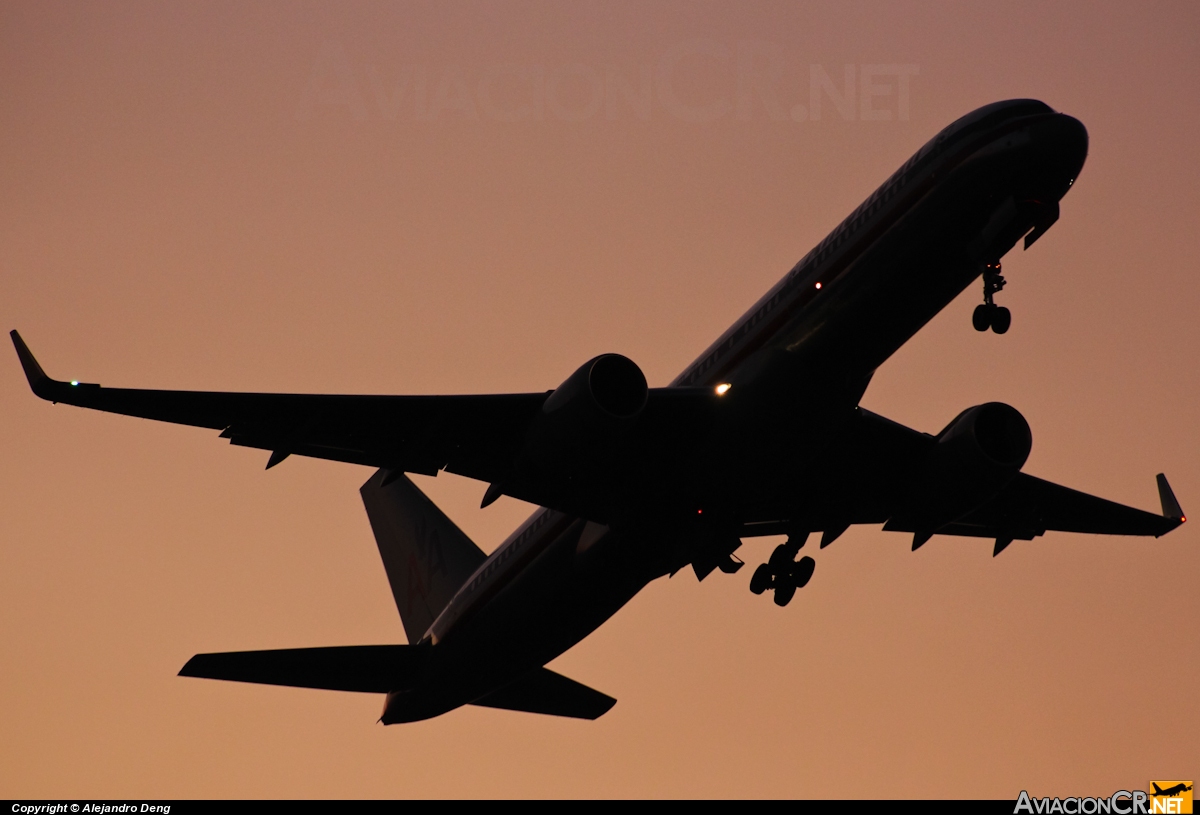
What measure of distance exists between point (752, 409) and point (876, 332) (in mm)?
2237

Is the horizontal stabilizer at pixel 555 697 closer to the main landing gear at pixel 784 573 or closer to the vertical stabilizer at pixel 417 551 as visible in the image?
the vertical stabilizer at pixel 417 551

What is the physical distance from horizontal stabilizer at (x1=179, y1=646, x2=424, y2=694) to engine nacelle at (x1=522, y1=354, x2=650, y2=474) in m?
7.37

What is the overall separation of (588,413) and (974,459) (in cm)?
813

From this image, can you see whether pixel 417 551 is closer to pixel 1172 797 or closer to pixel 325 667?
pixel 325 667

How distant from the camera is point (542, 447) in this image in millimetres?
21062

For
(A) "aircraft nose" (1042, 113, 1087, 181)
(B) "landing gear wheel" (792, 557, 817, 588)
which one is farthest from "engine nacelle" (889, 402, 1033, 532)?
(A) "aircraft nose" (1042, 113, 1087, 181)

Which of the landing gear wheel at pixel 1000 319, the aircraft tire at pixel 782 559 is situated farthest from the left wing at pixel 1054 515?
the landing gear wheel at pixel 1000 319

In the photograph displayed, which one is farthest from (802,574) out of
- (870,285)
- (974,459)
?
(870,285)

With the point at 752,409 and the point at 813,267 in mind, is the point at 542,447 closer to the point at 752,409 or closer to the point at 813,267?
the point at 752,409

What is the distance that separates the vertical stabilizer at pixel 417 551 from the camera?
3116 cm

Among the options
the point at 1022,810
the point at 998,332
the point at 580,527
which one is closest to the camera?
the point at 1022,810

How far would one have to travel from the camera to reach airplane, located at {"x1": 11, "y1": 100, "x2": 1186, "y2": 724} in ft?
68.1

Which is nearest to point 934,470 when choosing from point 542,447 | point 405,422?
point 542,447

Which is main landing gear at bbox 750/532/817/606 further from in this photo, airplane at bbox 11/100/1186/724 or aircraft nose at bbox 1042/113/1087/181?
aircraft nose at bbox 1042/113/1087/181
